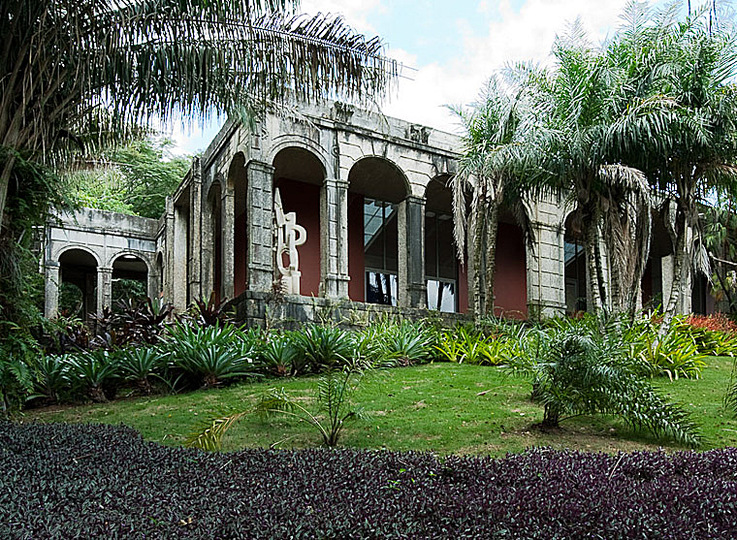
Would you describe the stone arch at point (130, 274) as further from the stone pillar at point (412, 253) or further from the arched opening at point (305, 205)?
the stone pillar at point (412, 253)

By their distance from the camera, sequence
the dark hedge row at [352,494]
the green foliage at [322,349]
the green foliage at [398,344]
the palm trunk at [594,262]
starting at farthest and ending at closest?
1. the palm trunk at [594,262]
2. the green foliage at [398,344]
3. the green foliage at [322,349]
4. the dark hedge row at [352,494]

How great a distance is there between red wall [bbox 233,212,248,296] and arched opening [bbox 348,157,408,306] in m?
2.68

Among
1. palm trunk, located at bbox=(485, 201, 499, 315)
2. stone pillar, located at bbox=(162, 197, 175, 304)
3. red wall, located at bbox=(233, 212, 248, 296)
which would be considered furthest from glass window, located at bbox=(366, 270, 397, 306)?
palm trunk, located at bbox=(485, 201, 499, 315)

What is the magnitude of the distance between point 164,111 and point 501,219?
44.3ft

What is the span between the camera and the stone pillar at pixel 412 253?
13.4 m

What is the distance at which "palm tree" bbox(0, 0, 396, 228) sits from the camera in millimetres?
6191

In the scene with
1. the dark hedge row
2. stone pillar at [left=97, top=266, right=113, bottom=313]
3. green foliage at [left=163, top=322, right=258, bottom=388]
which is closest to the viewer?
the dark hedge row

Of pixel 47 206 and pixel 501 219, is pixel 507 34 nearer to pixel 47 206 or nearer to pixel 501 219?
pixel 501 219

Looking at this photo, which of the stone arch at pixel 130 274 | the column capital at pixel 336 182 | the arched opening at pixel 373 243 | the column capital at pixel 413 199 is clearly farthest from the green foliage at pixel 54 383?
the stone arch at pixel 130 274

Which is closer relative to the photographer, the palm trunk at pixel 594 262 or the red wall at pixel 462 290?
the palm trunk at pixel 594 262

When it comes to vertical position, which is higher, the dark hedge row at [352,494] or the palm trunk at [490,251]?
the palm trunk at [490,251]

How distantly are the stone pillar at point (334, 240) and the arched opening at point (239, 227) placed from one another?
6.40 feet

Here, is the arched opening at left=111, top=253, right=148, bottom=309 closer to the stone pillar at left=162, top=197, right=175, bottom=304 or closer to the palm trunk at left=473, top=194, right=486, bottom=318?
the stone pillar at left=162, top=197, right=175, bottom=304

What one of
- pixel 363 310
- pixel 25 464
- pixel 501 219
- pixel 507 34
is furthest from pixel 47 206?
pixel 501 219
